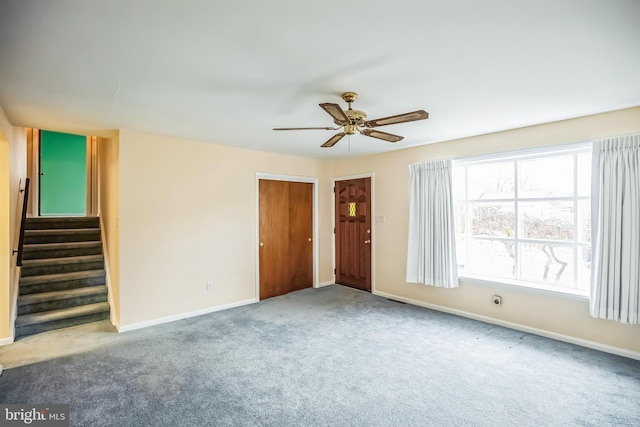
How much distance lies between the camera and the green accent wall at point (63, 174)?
5.88m

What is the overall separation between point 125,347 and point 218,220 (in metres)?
1.95

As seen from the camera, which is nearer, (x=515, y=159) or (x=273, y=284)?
(x=515, y=159)

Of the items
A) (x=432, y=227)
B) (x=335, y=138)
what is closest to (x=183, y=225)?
(x=335, y=138)

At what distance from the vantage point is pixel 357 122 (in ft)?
8.35

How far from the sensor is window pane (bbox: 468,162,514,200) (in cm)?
394

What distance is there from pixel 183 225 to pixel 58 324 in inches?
73.7

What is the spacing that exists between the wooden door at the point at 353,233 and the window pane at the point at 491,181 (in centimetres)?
170

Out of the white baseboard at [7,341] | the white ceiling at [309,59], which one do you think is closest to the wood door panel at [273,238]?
the white ceiling at [309,59]

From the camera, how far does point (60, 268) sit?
14.3 feet

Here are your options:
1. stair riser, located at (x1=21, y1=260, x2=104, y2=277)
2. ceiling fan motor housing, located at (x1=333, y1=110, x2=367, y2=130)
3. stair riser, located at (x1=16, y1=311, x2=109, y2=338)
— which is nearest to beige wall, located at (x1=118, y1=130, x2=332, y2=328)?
stair riser, located at (x1=16, y1=311, x2=109, y2=338)

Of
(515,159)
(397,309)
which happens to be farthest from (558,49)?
(397,309)

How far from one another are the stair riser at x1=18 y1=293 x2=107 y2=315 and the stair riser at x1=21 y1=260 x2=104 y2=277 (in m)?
0.60

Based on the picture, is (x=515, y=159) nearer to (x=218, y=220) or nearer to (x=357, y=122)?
(x=357, y=122)

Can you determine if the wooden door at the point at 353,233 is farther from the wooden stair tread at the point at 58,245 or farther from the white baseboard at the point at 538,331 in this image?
the wooden stair tread at the point at 58,245
